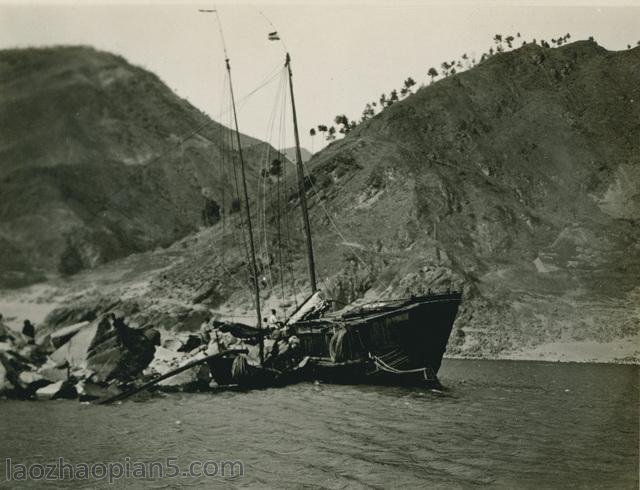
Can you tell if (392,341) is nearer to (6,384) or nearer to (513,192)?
(6,384)

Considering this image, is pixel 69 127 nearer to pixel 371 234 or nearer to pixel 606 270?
pixel 371 234

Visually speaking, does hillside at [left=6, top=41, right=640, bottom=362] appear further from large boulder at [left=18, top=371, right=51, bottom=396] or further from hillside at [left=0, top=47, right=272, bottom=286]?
large boulder at [left=18, top=371, right=51, bottom=396]

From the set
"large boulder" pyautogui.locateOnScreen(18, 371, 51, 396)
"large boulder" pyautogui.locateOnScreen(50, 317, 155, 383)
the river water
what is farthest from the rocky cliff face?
"large boulder" pyautogui.locateOnScreen(18, 371, 51, 396)

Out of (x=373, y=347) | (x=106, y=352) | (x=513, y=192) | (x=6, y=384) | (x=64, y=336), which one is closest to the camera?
(x=6, y=384)

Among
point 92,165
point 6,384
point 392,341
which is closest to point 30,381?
point 6,384

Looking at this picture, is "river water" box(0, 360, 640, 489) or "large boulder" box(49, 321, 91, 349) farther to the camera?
"large boulder" box(49, 321, 91, 349)

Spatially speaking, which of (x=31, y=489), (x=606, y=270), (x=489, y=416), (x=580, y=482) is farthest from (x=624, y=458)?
(x=606, y=270)
